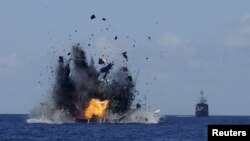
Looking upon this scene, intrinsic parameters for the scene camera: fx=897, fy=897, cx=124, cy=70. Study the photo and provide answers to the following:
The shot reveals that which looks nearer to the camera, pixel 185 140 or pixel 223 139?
pixel 223 139

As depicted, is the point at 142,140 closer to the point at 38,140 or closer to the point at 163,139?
the point at 163,139

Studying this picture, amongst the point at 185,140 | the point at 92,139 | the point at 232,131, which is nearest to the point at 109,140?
the point at 92,139

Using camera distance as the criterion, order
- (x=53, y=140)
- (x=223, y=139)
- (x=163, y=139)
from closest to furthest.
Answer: (x=223, y=139), (x=53, y=140), (x=163, y=139)

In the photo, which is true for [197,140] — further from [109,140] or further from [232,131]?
[232,131]

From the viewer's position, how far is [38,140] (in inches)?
6156

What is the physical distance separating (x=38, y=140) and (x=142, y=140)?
19.1 m

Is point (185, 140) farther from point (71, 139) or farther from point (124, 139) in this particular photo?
point (71, 139)

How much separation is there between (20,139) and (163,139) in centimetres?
2669

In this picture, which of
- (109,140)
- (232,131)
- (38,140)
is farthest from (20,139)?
(232,131)

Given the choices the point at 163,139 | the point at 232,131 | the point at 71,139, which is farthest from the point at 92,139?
the point at 232,131

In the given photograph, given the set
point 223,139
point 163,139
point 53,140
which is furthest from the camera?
point 163,139

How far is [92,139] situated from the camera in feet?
526

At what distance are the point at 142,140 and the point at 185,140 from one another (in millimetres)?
8518

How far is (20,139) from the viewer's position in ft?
521
